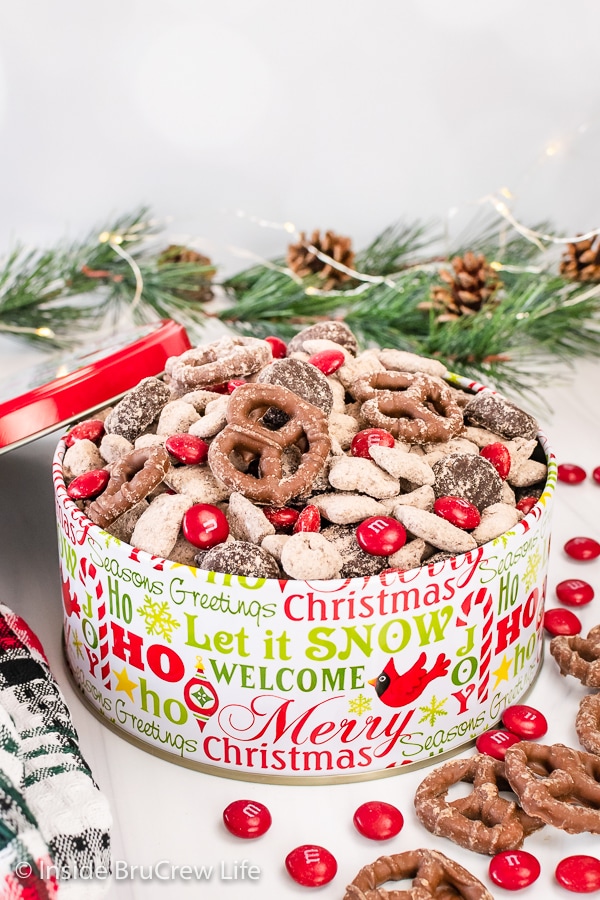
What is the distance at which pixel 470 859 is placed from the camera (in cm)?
129

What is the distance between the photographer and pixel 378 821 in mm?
1318

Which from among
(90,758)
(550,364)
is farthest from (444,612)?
(550,364)

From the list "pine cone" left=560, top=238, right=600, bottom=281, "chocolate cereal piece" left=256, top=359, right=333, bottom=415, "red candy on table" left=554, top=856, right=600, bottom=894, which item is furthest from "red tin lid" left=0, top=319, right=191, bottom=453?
"pine cone" left=560, top=238, right=600, bottom=281

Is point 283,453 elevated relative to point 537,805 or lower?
elevated

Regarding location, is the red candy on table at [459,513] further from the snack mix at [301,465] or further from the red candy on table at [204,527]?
the red candy on table at [204,527]

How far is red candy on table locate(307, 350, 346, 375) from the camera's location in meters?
1.65

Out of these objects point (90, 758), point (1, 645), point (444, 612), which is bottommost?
point (90, 758)

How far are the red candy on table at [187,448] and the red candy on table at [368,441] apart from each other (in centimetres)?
22

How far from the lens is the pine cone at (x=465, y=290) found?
2.60 meters

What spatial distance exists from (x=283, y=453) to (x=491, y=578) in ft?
1.13

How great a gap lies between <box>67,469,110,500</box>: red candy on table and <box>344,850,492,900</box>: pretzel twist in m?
0.62

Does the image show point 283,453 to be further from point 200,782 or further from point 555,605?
point 555,605

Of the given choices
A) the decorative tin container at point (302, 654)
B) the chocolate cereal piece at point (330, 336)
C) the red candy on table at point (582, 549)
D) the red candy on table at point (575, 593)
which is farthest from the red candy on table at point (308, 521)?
the red candy on table at point (582, 549)

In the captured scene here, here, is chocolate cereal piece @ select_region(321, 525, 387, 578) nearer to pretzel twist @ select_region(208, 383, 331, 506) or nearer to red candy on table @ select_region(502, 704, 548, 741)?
pretzel twist @ select_region(208, 383, 331, 506)
